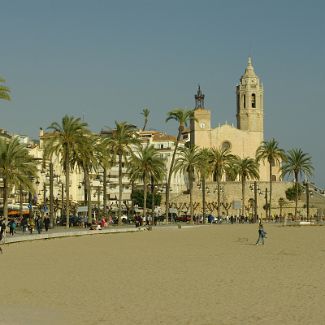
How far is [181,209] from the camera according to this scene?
127562mm

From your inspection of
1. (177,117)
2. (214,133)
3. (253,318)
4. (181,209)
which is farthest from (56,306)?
(214,133)

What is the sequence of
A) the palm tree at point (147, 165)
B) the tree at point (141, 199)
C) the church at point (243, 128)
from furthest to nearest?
the church at point (243, 128) → the tree at point (141, 199) → the palm tree at point (147, 165)

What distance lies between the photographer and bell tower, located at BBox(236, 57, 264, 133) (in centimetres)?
15038

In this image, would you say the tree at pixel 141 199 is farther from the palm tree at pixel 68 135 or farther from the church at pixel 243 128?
the palm tree at pixel 68 135

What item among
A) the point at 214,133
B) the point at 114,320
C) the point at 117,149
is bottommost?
the point at 114,320

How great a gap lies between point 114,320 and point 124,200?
389 feet

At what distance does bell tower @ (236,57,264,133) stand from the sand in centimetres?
11423

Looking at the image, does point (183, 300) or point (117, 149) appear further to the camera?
point (117, 149)

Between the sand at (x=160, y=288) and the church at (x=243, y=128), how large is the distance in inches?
4250

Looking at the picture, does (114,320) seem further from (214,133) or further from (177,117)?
(214,133)

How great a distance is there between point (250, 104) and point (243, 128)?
5079mm

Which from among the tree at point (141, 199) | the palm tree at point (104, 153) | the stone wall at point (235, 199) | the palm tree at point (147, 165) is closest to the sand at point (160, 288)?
the palm tree at point (104, 153)

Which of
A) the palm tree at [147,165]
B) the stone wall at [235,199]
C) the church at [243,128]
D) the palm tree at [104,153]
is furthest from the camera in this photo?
the church at [243,128]

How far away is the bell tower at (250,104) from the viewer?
150 metres
